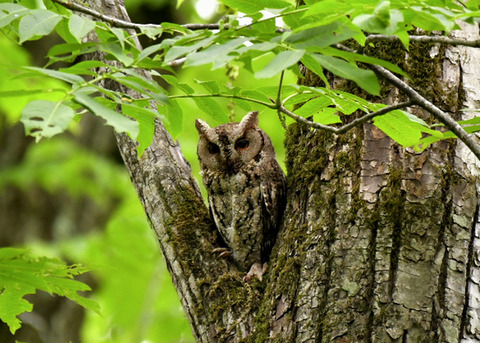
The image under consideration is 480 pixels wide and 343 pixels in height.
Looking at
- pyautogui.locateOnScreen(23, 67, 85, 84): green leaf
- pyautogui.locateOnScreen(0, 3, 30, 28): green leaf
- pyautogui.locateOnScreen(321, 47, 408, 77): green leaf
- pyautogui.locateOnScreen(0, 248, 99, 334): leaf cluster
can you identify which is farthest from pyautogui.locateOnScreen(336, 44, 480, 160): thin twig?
pyautogui.locateOnScreen(0, 248, 99, 334): leaf cluster

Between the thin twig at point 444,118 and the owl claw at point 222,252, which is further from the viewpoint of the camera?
the owl claw at point 222,252

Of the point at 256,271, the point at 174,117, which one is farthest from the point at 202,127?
the point at 174,117

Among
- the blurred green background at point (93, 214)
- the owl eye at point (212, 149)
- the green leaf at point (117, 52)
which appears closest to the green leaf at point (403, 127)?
the green leaf at point (117, 52)

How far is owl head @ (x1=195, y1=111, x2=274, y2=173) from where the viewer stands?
3051 mm

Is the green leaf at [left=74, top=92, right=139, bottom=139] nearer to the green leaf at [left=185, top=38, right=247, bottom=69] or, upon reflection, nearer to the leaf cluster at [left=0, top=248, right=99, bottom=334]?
the green leaf at [left=185, top=38, right=247, bottom=69]

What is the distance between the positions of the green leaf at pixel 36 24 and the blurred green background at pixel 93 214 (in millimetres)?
2821

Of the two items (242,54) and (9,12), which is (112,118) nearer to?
(242,54)

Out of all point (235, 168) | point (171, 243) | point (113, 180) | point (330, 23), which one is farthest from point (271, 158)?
point (113, 180)

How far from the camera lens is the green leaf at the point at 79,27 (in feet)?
4.63

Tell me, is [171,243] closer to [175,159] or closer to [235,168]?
[175,159]

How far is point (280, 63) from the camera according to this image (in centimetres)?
123

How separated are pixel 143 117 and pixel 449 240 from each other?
1.05 meters

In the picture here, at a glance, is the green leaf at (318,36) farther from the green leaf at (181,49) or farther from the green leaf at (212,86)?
the green leaf at (212,86)

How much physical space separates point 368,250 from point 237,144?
52.7 inches
